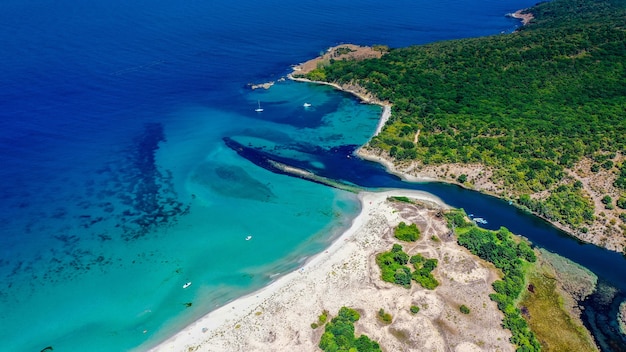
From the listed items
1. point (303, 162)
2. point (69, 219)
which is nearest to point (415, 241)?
point (303, 162)

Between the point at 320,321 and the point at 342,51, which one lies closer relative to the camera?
the point at 320,321

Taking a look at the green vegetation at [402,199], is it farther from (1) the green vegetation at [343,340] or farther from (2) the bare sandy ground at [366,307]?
(1) the green vegetation at [343,340]

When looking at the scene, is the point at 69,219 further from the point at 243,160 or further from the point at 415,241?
the point at 415,241

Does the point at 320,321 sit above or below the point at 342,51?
below

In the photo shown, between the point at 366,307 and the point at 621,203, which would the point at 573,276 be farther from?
the point at 366,307

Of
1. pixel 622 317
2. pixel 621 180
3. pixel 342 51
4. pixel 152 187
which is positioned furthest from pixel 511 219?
pixel 342 51

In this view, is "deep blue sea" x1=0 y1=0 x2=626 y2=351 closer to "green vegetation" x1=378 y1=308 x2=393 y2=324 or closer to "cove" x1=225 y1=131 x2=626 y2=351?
"cove" x1=225 y1=131 x2=626 y2=351
